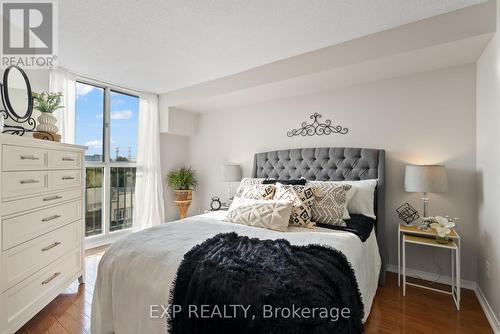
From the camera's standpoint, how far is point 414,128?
2584mm

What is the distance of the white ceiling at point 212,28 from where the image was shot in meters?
1.88

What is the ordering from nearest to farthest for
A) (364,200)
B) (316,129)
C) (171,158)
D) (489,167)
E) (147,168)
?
(489,167) < (364,200) < (316,129) < (147,168) < (171,158)

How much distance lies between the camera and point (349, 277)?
1.36 meters

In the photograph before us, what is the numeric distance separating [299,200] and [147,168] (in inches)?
113

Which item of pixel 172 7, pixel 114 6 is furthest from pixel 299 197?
pixel 114 6

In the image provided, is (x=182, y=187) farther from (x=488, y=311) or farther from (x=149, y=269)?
(x=488, y=311)

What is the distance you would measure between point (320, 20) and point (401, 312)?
2.61m

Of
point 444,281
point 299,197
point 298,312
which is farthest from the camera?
point 444,281

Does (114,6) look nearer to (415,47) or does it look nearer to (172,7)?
(172,7)

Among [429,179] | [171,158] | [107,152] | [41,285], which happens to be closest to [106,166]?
[107,152]

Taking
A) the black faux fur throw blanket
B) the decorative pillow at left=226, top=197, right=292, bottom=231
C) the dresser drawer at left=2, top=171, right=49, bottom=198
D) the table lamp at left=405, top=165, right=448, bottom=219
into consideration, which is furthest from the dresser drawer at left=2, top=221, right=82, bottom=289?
the table lamp at left=405, top=165, right=448, bottom=219

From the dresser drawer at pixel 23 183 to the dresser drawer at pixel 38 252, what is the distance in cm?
37

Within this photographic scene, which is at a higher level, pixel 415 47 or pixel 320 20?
pixel 320 20

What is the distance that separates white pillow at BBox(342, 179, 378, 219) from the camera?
246cm
